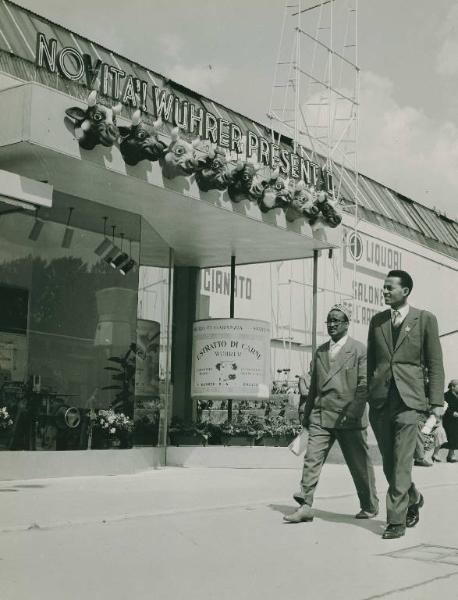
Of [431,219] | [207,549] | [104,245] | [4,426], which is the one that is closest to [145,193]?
[104,245]

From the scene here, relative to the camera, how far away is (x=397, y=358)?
7.79 meters

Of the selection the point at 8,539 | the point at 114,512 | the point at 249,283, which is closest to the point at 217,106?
the point at 249,283

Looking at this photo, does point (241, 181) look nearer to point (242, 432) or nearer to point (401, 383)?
point (242, 432)

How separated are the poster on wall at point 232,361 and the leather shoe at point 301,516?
31.4ft

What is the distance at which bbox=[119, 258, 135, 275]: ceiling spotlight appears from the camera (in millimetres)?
14500

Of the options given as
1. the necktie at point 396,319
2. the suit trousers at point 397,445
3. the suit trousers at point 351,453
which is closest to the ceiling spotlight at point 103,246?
the suit trousers at point 351,453

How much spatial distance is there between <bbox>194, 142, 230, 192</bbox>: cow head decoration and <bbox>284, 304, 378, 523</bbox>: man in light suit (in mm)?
6202

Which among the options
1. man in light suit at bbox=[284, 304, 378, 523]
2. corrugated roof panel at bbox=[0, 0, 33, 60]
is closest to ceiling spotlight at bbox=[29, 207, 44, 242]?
man in light suit at bbox=[284, 304, 378, 523]

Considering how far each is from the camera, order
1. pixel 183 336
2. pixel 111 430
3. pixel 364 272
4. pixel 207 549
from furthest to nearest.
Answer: pixel 364 272 → pixel 183 336 → pixel 111 430 → pixel 207 549

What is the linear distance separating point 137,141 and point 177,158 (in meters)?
1.02

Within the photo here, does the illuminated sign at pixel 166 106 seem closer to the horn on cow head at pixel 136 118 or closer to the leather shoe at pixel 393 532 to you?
the horn on cow head at pixel 136 118

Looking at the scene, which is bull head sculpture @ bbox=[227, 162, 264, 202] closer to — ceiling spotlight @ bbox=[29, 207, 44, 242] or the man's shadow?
ceiling spotlight @ bbox=[29, 207, 44, 242]

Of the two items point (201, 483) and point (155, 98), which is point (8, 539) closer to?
point (201, 483)

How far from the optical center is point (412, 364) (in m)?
7.78
